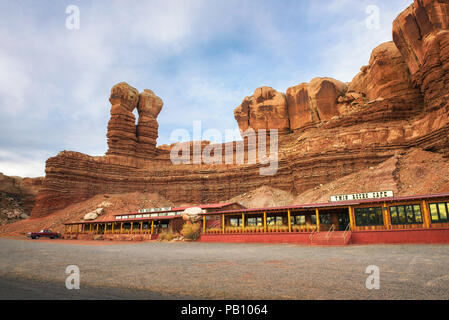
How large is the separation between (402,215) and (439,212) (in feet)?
8.92

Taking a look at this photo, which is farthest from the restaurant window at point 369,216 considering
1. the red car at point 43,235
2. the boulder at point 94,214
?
the boulder at point 94,214

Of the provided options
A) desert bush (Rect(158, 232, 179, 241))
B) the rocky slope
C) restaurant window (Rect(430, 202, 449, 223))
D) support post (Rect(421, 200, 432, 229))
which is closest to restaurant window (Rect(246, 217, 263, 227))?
desert bush (Rect(158, 232, 179, 241))

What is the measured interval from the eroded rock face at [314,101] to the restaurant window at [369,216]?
4947cm

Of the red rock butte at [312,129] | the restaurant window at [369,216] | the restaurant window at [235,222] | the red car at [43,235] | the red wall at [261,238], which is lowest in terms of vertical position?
the red car at [43,235]

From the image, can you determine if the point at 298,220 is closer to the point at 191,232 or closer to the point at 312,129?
the point at 191,232

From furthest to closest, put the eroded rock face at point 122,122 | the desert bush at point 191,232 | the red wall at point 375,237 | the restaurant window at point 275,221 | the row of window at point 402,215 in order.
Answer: the eroded rock face at point 122,122 < the desert bush at point 191,232 < the restaurant window at point 275,221 < the row of window at point 402,215 < the red wall at point 375,237

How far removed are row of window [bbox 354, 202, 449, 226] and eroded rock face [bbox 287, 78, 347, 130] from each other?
163 ft

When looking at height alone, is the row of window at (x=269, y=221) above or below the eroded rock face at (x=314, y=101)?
below

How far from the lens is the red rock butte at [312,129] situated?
46469 mm

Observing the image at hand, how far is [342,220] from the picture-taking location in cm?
3028

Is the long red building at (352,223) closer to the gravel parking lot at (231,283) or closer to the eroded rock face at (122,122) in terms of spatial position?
the gravel parking lot at (231,283)

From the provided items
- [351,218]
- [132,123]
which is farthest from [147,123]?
[351,218]
